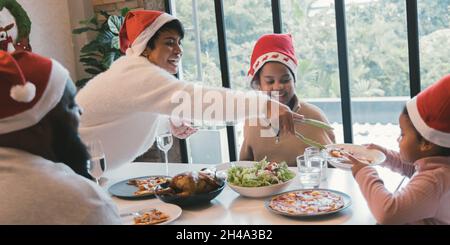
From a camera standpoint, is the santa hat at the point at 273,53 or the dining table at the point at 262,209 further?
the santa hat at the point at 273,53

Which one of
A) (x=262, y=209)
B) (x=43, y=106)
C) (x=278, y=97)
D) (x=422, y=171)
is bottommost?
(x=262, y=209)

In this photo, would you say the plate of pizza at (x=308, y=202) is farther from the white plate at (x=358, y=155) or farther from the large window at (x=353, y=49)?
the large window at (x=353, y=49)

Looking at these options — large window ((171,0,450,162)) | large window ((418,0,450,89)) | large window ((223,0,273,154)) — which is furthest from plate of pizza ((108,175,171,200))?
large window ((418,0,450,89))

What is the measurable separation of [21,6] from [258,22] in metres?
1.87

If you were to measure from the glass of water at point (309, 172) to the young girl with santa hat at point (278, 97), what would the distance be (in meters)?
0.52

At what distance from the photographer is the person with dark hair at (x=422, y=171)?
118 centimetres

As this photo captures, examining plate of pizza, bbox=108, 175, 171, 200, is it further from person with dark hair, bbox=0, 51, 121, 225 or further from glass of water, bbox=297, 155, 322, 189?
person with dark hair, bbox=0, 51, 121, 225

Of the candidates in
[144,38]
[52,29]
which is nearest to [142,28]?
[144,38]

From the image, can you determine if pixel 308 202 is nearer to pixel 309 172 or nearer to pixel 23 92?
pixel 309 172

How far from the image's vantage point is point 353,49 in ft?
10.3

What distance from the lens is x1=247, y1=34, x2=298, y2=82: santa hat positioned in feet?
7.18

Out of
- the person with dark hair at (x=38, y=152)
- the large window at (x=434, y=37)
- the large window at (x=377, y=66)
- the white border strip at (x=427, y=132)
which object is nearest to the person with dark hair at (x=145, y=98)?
the white border strip at (x=427, y=132)

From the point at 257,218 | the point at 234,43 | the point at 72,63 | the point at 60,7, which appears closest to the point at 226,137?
the point at 234,43

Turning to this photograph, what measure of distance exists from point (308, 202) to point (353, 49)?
2.01m
